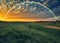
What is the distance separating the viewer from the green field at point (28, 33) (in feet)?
6.08

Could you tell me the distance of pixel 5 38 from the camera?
1.88m

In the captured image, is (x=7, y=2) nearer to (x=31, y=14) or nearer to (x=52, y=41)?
(x=31, y=14)

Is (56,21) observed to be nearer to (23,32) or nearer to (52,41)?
(52,41)

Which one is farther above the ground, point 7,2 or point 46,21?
point 7,2

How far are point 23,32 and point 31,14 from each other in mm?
210

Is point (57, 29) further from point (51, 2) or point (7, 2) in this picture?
point (7, 2)

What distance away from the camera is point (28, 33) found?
6.17ft

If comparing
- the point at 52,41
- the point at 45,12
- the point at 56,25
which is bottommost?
the point at 52,41

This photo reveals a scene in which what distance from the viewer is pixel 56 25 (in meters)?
1.87

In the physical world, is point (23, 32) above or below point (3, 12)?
below

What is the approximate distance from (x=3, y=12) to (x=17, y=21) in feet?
0.60

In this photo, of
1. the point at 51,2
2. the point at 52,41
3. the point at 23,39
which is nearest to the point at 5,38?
the point at 23,39

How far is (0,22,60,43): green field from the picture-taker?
185cm

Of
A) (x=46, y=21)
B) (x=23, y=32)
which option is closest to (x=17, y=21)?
(x=23, y=32)
